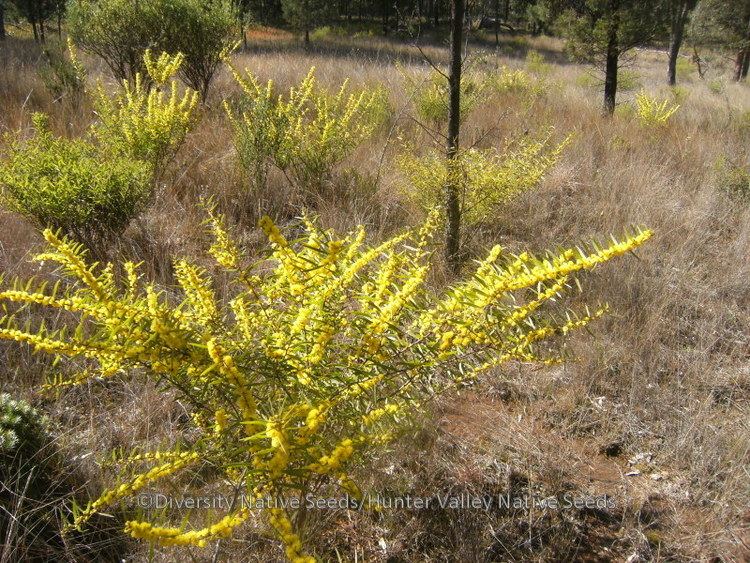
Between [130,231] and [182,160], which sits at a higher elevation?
[182,160]

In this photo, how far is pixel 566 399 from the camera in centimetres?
259

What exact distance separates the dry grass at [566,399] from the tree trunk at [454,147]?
466 mm

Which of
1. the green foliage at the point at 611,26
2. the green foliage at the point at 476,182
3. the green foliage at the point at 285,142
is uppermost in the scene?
A: the green foliage at the point at 611,26

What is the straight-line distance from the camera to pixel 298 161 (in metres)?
4.36

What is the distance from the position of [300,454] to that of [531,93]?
8.84 metres

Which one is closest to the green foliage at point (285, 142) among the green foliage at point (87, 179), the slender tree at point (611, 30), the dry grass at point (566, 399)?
the dry grass at point (566, 399)

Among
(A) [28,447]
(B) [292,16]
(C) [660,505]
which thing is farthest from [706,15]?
(A) [28,447]

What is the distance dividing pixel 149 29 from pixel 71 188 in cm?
382

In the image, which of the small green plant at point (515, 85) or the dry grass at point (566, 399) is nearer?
the dry grass at point (566, 399)

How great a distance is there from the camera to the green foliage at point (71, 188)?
2713 millimetres

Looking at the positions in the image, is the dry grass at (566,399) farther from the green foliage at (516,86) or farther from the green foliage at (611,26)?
the green foliage at (611,26)

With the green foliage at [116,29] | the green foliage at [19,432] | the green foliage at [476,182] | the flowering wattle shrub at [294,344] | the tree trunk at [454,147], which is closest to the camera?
the flowering wattle shrub at [294,344]

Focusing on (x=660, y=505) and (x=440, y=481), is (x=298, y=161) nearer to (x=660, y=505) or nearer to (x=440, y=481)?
(x=440, y=481)

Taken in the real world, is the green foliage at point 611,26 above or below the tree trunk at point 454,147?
above
